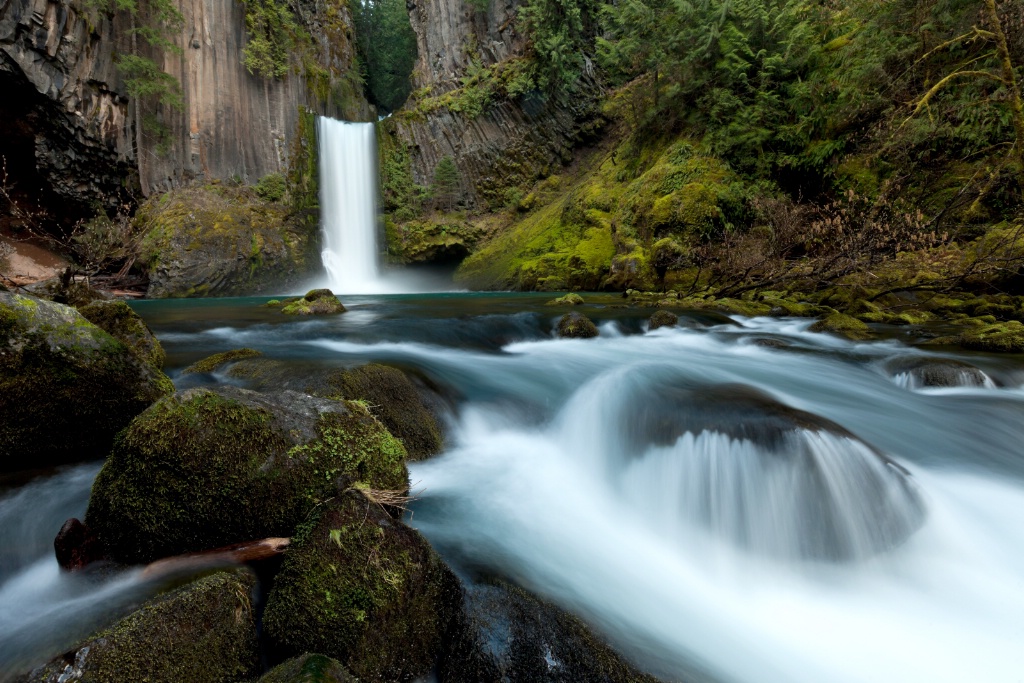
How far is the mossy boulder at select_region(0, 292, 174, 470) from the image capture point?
2596 mm

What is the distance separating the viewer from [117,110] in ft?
63.1

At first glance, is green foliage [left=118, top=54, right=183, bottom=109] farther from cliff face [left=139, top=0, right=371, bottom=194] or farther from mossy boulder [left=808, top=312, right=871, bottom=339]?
mossy boulder [left=808, top=312, right=871, bottom=339]

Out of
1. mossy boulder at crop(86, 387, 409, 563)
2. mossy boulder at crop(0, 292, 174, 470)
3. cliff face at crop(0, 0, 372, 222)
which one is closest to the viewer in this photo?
mossy boulder at crop(86, 387, 409, 563)

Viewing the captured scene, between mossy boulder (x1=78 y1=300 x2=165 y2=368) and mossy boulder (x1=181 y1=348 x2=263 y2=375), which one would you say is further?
mossy boulder (x1=181 y1=348 x2=263 y2=375)

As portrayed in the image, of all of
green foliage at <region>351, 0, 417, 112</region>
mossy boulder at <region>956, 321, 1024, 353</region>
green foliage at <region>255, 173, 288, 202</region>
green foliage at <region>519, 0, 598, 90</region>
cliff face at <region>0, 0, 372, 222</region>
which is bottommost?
mossy boulder at <region>956, 321, 1024, 353</region>

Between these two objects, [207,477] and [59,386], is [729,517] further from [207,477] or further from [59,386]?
[59,386]

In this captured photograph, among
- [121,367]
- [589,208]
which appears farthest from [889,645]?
[589,208]

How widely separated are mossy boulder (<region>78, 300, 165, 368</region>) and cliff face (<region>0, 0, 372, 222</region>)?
19.3 m

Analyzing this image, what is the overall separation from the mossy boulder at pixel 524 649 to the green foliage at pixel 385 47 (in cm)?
3717

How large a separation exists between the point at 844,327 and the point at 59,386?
9.47 m

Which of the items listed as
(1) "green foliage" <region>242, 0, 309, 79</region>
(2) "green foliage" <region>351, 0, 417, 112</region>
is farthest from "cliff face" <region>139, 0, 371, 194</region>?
(2) "green foliage" <region>351, 0, 417, 112</region>

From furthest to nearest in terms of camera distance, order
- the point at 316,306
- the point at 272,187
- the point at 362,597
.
Answer: the point at 272,187 < the point at 316,306 < the point at 362,597

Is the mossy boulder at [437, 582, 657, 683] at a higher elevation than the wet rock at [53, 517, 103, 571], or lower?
lower

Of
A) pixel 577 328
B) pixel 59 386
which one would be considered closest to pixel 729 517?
pixel 59 386
